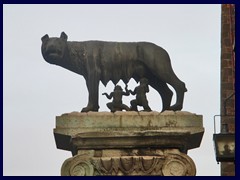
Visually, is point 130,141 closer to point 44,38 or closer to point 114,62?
point 114,62

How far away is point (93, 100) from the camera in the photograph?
956 inches

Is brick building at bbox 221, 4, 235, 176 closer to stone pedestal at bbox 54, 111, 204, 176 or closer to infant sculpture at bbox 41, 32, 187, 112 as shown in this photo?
infant sculpture at bbox 41, 32, 187, 112

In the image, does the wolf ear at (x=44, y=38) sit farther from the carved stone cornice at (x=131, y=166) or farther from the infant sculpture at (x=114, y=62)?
the carved stone cornice at (x=131, y=166)

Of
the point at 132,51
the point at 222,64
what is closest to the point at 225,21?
the point at 222,64

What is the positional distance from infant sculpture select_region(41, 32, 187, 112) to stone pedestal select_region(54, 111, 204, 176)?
0.67 meters

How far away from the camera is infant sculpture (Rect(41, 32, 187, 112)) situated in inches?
961

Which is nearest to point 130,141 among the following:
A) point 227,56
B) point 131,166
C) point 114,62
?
point 131,166

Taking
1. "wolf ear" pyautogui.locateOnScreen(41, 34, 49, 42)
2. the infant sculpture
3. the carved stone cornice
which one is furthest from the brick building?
the carved stone cornice

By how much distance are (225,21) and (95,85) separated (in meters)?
16.3

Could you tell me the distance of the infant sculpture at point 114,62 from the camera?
24406 millimetres

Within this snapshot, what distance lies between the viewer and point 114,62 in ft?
80.5

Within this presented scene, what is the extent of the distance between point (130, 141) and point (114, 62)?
187 cm

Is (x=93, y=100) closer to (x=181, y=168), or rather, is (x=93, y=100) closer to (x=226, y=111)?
(x=181, y=168)

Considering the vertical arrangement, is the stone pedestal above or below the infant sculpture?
below
